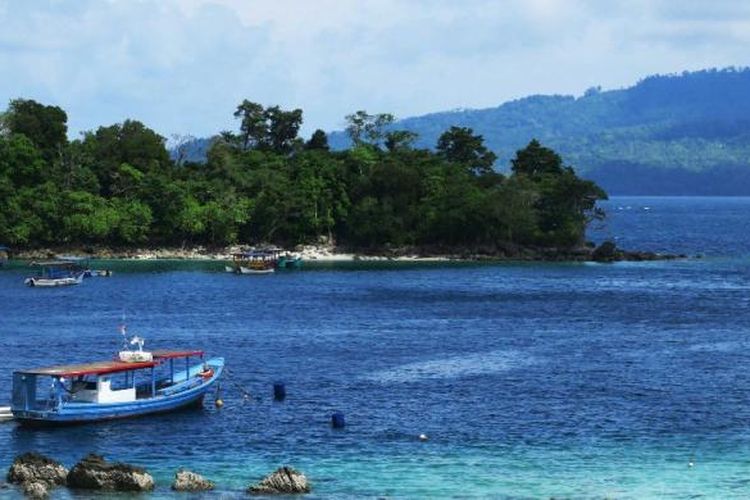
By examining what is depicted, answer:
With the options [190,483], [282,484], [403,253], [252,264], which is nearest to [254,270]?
[252,264]

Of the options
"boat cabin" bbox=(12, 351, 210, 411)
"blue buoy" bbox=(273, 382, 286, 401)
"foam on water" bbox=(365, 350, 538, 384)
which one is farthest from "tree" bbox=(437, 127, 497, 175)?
"boat cabin" bbox=(12, 351, 210, 411)

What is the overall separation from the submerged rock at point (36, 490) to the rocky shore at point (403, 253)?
4514 inches

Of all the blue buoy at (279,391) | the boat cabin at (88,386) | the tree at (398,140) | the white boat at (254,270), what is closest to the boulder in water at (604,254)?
the tree at (398,140)

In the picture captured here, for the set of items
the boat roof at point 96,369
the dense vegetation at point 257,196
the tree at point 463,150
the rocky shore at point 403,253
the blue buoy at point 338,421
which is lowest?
the blue buoy at point 338,421

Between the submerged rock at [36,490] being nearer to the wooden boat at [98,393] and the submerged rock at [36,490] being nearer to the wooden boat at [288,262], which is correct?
the wooden boat at [98,393]

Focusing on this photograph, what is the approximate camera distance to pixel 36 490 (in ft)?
161

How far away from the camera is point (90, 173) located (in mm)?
173750

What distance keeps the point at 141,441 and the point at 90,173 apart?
119m

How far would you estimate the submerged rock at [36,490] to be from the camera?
161 feet

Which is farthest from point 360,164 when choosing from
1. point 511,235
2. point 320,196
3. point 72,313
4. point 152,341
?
point 152,341

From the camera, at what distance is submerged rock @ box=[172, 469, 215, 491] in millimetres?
50094

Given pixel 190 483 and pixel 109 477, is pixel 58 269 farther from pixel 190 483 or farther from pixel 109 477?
pixel 190 483

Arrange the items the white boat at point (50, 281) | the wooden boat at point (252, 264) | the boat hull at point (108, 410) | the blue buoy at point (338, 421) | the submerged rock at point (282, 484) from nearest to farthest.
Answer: the submerged rock at point (282, 484)
the blue buoy at point (338, 421)
the boat hull at point (108, 410)
the white boat at point (50, 281)
the wooden boat at point (252, 264)

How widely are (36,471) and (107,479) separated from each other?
313cm
